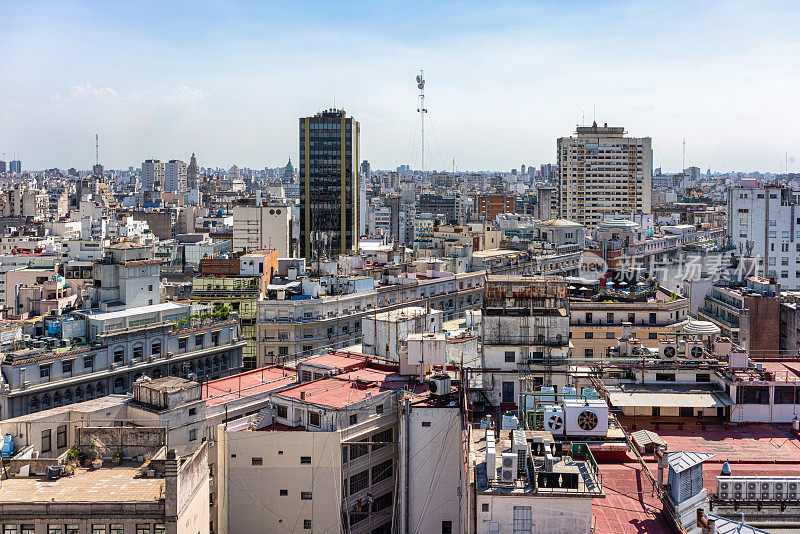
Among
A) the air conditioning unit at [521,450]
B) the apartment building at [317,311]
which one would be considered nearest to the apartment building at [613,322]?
the apartment building at [317,311]

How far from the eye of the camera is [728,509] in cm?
2055

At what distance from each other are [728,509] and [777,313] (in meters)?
36.7

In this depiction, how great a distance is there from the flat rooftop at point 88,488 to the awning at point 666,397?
1660cm

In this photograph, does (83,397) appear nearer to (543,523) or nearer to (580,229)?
(543,523)

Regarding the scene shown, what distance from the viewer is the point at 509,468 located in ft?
68.1

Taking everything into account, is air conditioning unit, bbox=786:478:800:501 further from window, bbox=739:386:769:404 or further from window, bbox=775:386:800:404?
window, bbox=775:386:800:404

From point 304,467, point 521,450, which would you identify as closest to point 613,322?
point 304,467

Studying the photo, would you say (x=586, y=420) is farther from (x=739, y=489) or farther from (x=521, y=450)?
(x=739, y=489)

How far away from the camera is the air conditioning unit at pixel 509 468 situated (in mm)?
20703

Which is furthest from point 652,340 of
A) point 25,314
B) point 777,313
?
point 25,314

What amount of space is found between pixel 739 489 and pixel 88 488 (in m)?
18.7

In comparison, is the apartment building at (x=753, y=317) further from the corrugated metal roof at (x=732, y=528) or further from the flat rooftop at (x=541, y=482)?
the corrugated metal roof at (x=732, y=528)

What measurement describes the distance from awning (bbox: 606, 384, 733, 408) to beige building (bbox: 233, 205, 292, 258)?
218 feet

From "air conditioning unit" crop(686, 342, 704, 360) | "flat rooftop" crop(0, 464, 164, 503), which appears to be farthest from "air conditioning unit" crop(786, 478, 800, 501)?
"flat rooftop" crop(0, 464, 164, 503)
